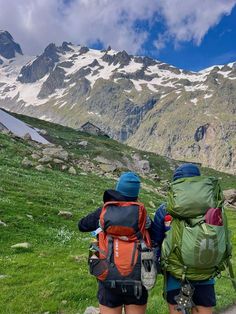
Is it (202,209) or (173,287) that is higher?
(202,209)

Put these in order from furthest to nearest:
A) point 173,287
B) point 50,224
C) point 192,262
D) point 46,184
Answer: point 46,184 → point 50,224 → point 173,287 → point 192,262

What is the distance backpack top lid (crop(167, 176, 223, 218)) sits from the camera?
7.20m

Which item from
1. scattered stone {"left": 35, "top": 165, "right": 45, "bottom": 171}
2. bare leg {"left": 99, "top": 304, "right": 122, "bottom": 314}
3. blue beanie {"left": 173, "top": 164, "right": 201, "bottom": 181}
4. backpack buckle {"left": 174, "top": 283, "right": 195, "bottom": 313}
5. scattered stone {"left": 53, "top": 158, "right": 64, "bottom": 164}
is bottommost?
bare leg {"left": 99, "top": 304, "right": 122, "bottom": 314}

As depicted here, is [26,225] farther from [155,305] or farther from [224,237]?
[224,237]

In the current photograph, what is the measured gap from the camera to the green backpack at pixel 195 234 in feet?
23.2

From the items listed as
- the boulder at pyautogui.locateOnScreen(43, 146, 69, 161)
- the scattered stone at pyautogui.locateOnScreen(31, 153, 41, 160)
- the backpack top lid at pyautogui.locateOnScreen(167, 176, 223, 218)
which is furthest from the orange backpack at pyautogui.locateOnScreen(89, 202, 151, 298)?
the boulder at pyautogui.locateOnScreen(43, 146, 69, 161)

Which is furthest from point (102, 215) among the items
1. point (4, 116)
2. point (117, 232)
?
point (4, 116)

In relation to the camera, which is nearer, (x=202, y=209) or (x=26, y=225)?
(x=202, y=209)

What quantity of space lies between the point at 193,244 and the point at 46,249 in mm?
12599

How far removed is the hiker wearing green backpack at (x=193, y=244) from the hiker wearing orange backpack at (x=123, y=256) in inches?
16.7

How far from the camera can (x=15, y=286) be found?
44.2 feet

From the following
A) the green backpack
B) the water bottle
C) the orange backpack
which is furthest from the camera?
the water bottle

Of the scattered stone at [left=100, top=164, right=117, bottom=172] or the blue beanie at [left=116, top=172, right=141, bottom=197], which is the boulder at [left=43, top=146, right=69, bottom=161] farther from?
the blue beanie at [left=116, top=172, right=141, bottom=197]

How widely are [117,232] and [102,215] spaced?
38 centimetres
